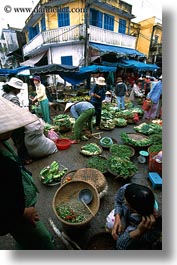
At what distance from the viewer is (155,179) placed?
267 cm

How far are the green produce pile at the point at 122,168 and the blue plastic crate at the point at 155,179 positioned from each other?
1.00 ft

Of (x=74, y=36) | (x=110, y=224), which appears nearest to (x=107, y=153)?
(x=110, y=224)

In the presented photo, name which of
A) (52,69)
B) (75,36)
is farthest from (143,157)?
(75,36)

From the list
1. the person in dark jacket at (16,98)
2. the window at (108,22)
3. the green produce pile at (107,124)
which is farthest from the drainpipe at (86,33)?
the person in dark jacket at (16,98)

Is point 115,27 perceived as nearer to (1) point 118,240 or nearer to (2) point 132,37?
(2) point 132,37

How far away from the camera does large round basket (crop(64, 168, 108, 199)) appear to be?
2.25 meters

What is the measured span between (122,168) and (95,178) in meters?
0.53

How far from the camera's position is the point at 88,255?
1288 millimetres

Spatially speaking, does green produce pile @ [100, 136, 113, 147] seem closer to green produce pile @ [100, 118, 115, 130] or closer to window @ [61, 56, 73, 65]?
green produce pile @ [100, 118, 115, 130]

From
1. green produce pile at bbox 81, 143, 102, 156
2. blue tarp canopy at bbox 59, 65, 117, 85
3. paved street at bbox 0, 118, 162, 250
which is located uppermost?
→ blue tarp canopy at bbox 59, 65, 117, 85

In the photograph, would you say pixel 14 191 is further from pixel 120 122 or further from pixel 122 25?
pixel 122 25

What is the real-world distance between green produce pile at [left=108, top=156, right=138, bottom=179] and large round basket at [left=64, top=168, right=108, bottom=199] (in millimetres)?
352

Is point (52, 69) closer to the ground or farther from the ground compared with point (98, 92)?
farther from the ground

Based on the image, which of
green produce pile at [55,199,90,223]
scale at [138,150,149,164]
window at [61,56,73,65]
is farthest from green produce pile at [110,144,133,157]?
window at [61,56,73,65]
